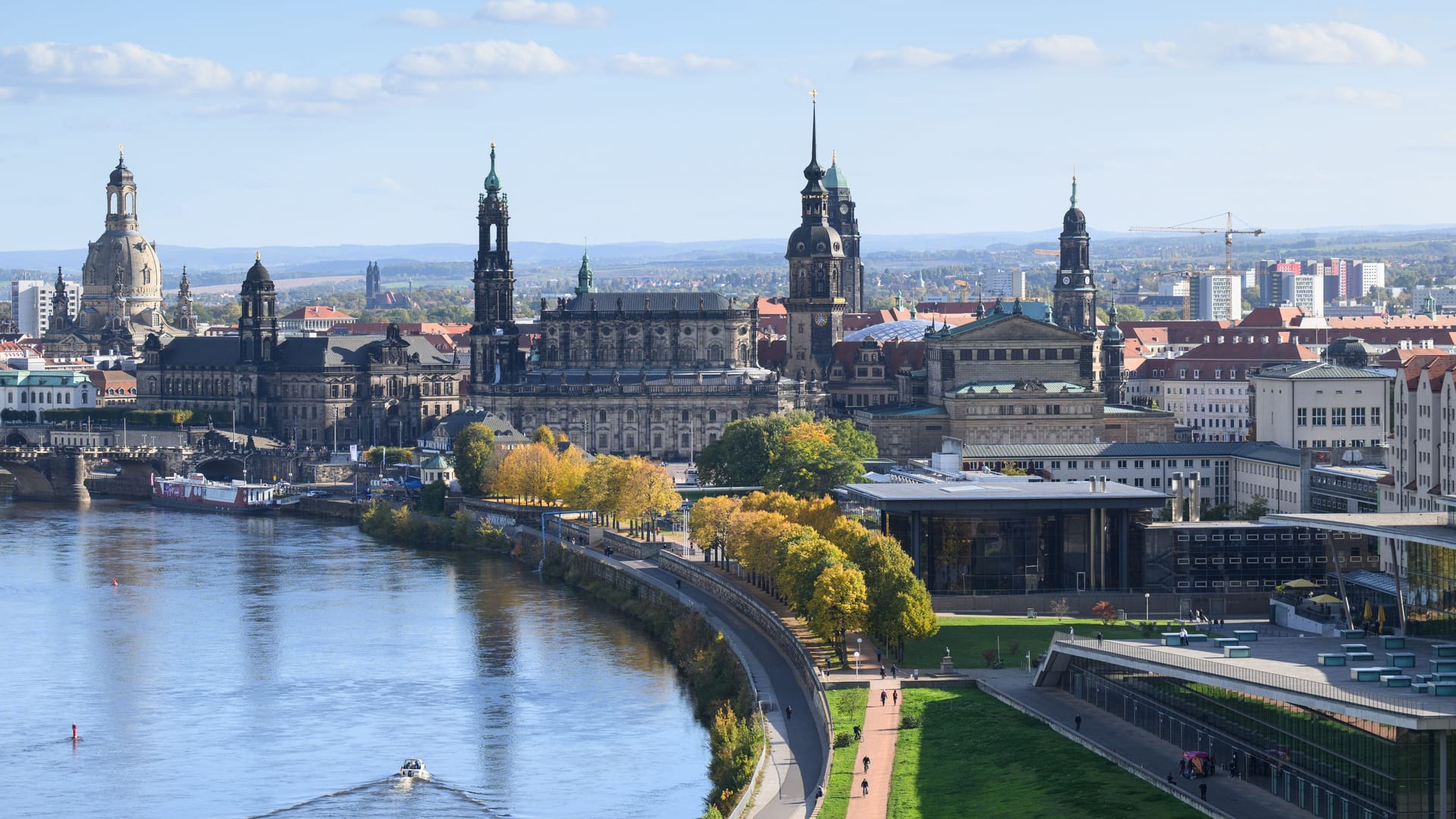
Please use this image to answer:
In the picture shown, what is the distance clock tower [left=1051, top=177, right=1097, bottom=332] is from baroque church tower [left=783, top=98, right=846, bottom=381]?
20390 mm

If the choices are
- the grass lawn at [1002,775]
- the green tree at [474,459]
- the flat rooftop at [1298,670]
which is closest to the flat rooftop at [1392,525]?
the flat rooftop at [1298,670]

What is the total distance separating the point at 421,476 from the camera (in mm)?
139500

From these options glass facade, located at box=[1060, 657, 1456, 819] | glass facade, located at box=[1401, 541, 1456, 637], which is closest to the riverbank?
glass facade, located at box=[1060, 657, 1456, 819]

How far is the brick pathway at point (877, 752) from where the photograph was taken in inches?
2206

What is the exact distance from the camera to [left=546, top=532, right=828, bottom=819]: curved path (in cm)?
5812

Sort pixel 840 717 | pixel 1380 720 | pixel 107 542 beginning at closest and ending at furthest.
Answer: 1. pixel 1380 720
2. pixel 840 717
3. pixel 107 542

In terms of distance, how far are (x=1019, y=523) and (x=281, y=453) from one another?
8065 cm

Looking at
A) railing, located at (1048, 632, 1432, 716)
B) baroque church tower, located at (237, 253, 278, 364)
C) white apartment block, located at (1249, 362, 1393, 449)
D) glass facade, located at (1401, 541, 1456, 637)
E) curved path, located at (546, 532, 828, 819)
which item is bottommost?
curved path, located at (546, 532, 828, 819)

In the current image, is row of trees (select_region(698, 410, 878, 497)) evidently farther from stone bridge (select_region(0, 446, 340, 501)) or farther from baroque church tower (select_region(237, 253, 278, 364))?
baroque church tower (select_region(237, 253, 278, 364))

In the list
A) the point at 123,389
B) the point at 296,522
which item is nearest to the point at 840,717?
the point at 296,522

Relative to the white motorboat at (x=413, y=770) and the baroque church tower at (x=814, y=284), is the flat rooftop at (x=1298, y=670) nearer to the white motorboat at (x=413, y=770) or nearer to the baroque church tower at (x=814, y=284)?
the white motorboat at (x=413, y=770)

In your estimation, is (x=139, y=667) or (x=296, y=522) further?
(x=296, y=522)

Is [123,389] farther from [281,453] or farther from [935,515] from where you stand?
[935,515]

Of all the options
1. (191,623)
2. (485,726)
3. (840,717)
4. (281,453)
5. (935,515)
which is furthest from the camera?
(281,453)
